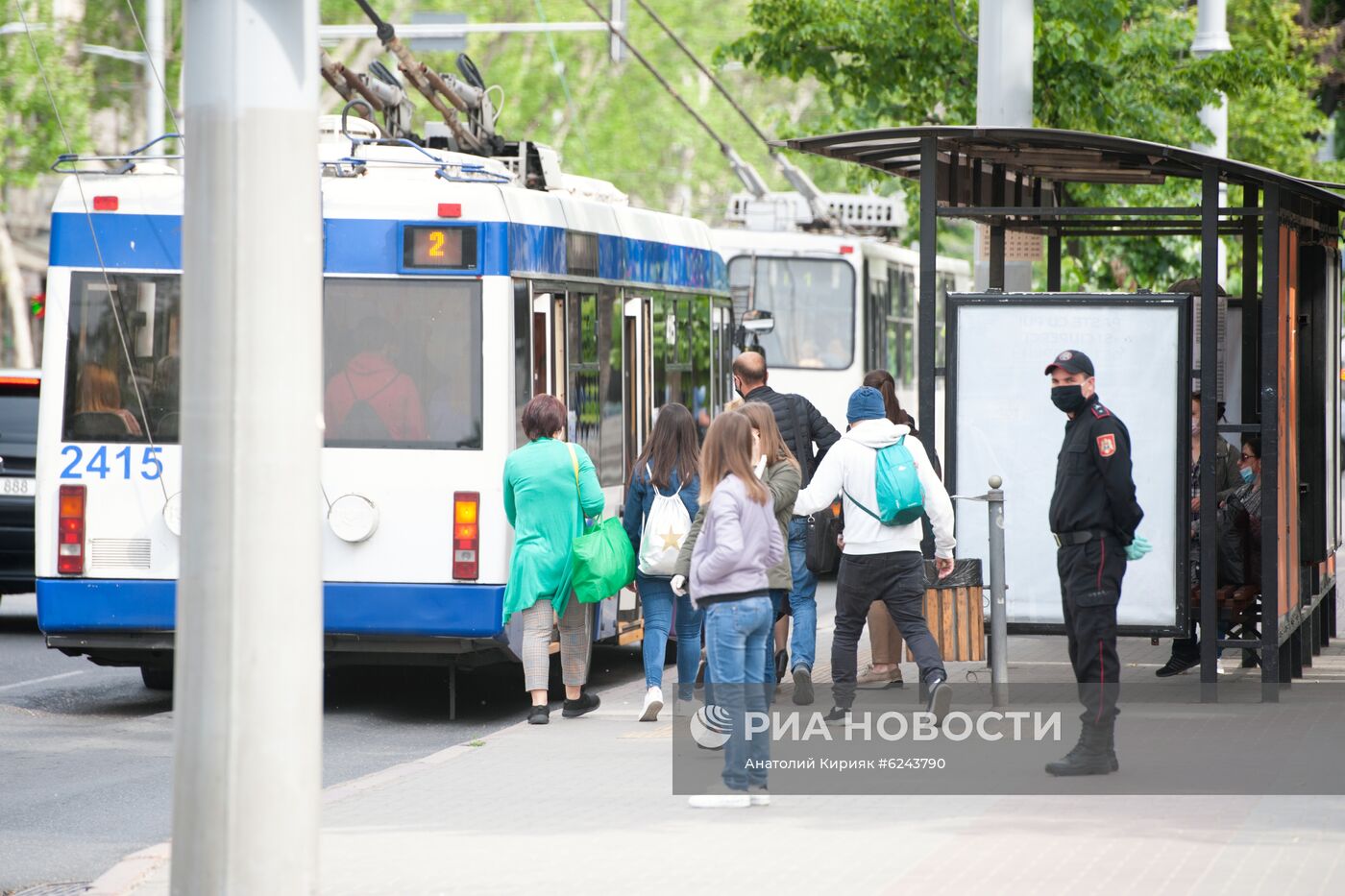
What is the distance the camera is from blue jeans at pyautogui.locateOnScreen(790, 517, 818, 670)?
10992mm

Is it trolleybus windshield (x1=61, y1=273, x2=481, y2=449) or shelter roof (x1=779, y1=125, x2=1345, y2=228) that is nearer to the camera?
shelter roof (x1=779, y1=125, x2=1345, y2=228)

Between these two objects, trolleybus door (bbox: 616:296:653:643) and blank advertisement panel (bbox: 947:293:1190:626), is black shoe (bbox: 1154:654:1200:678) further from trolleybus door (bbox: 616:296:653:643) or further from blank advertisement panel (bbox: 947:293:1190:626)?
trolleybus door (bbox: 616:296:653:643)

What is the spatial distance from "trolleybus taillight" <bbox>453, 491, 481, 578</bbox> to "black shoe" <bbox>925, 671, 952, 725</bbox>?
239cm

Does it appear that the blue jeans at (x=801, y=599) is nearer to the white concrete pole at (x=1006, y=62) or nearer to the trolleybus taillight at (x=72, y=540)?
the white concrete pole at (x=1006, y=62)

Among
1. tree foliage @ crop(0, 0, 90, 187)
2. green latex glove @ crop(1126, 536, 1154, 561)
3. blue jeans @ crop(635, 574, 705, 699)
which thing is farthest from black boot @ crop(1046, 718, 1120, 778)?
tree foliage @ crop(0, 0, 90, 187)

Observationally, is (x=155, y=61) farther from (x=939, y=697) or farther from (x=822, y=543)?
(x=939, y=697)

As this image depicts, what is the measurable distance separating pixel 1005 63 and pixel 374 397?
4383mm

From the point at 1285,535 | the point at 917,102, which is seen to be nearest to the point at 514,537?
the point at 1285,535

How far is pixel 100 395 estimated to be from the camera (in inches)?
434

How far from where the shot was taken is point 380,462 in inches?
427

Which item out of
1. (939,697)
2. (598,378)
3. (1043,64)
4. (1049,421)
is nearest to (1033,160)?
(1049,421)

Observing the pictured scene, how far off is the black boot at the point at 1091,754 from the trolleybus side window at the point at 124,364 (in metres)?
4.89

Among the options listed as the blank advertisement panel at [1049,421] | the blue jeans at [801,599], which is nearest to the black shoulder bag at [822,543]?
the blue jeans at [801,599]

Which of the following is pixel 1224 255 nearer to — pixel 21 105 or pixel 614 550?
pixel 614 550
